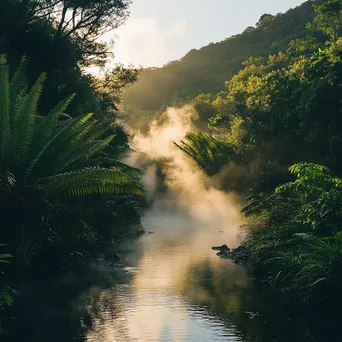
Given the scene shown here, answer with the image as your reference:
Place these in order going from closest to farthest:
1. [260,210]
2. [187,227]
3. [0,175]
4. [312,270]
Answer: [312,270] < [0,175] < [260,210] < [187,227]

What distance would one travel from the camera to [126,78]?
3406 cm

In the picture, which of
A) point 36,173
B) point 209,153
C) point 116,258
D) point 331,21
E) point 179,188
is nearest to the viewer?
point 36,173

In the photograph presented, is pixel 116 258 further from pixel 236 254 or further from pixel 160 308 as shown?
pixel 160 308

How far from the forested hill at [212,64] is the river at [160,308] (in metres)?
75.2

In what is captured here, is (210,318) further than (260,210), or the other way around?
(260,210)

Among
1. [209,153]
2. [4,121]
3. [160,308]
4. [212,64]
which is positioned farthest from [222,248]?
[212,64]

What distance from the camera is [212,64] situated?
10781cm

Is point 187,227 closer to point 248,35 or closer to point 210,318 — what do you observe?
point 210,318

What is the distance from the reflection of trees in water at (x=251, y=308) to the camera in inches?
394

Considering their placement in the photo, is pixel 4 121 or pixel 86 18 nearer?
pixel 4 121

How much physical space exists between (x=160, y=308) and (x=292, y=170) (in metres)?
5.00

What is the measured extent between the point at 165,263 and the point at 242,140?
671 inches

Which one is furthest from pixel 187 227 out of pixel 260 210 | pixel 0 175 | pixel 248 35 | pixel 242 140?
pixel 248 35

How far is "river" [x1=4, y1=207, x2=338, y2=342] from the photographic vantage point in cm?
987
